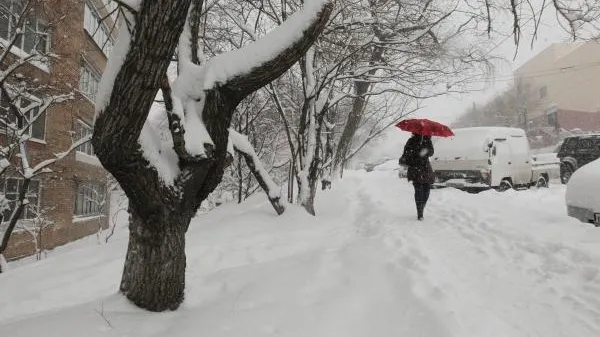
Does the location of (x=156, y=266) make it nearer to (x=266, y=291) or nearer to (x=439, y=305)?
(x=266, y=291)

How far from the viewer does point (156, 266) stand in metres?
3.16

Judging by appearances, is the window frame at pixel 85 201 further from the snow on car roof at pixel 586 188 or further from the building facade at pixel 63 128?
the snow on car roof at pixel 586 188

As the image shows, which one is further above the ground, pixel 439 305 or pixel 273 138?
pixel 273 138

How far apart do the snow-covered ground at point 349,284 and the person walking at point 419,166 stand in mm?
507

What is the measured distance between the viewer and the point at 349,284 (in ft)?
12.4

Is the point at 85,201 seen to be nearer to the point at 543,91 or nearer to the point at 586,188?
the point at 586,188

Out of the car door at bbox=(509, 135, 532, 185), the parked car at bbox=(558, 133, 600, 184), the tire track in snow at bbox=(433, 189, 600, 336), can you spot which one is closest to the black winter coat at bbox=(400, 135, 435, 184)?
the tire track in snow at bbox=(433, 189, 600, 336)

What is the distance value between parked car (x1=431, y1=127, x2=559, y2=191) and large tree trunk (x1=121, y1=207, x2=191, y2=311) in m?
10.6

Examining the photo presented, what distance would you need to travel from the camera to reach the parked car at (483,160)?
472 inches

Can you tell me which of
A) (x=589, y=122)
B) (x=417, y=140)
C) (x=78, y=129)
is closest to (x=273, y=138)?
(x=78, y=129)

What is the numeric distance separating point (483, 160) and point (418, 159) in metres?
5.31

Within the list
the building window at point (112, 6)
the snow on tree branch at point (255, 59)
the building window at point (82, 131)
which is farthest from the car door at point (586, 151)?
the building window at point (82, 131)

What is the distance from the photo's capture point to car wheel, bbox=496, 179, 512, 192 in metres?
12.5

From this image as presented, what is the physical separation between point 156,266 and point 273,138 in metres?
15.4
